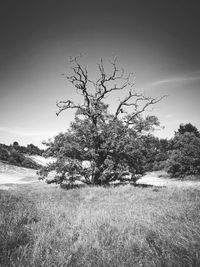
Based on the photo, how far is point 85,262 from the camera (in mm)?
3172

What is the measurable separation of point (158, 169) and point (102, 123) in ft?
83.8

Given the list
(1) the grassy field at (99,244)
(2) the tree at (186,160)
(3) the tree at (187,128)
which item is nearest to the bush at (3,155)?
(2) the tree at (186,160)

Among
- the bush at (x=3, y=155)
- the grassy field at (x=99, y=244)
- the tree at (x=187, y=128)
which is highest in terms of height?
the tree at (x=187, y=128)

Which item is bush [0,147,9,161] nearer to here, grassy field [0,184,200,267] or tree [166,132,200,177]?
tree [166,132,200,177]

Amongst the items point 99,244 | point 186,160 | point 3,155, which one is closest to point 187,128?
point 186,160

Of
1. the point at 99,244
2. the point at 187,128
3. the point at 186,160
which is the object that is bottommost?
the point at 99,244

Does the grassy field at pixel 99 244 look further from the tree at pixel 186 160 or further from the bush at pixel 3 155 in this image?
the bush at pixel 3 155

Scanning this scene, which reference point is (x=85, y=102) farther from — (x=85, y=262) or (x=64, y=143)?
(x=85, y=262)

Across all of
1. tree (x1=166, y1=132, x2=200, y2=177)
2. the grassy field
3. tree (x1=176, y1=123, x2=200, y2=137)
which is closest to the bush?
tree (x1=166, y1=132, x2=200, y2=177)

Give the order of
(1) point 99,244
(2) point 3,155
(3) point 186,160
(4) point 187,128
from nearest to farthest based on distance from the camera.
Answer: (1) point 99,244, (3) point 186,160, (2) point 3,155, (4) point 187,128

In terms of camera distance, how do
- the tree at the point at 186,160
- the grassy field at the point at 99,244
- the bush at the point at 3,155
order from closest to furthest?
the grassy field at the point at 99,244 < the tree at the point at 186,160 < the bush at the point at 3,155

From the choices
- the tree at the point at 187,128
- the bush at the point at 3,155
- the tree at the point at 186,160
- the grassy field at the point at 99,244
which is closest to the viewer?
the grassy field at the point at 99,244

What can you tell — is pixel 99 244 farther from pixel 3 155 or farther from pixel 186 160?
pixel 3 155

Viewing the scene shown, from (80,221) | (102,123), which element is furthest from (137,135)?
(80,221)
